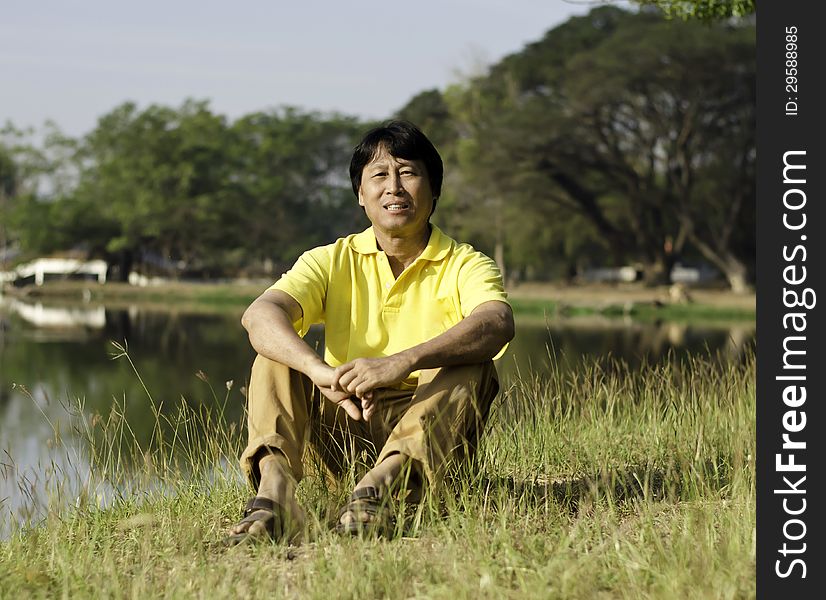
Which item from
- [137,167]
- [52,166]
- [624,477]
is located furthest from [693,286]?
[624,477]

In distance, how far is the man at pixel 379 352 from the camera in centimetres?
273

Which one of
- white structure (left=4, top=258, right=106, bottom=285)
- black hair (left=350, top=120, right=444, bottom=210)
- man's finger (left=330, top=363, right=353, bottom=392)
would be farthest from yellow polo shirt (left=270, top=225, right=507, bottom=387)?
white structure (left=4, top=258, right=106, bottom=285)

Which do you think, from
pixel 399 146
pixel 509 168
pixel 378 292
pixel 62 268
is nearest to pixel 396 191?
pixel 399 146

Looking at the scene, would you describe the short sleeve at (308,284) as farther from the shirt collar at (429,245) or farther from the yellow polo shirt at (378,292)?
the shirt collar at (429,245)

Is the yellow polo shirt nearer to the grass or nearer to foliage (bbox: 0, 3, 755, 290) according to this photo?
the grass

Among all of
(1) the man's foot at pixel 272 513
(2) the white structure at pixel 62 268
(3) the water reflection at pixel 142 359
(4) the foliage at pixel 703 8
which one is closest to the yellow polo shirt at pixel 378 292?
(1) the man's foot at pixel 272 513

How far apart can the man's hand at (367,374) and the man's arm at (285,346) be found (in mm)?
24

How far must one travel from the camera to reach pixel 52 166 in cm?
5178

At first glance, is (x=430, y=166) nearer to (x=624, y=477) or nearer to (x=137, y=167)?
(x=624, y=477)

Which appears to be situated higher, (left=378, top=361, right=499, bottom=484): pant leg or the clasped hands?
the clasped hands

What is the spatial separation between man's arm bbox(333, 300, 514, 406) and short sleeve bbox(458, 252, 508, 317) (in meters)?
0.14

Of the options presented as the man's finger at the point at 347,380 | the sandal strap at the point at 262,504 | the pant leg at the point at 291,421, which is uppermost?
the man's finger at the point at 347,380

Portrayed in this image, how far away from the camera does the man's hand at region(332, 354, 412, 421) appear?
2775mm

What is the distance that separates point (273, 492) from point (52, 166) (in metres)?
52.6
